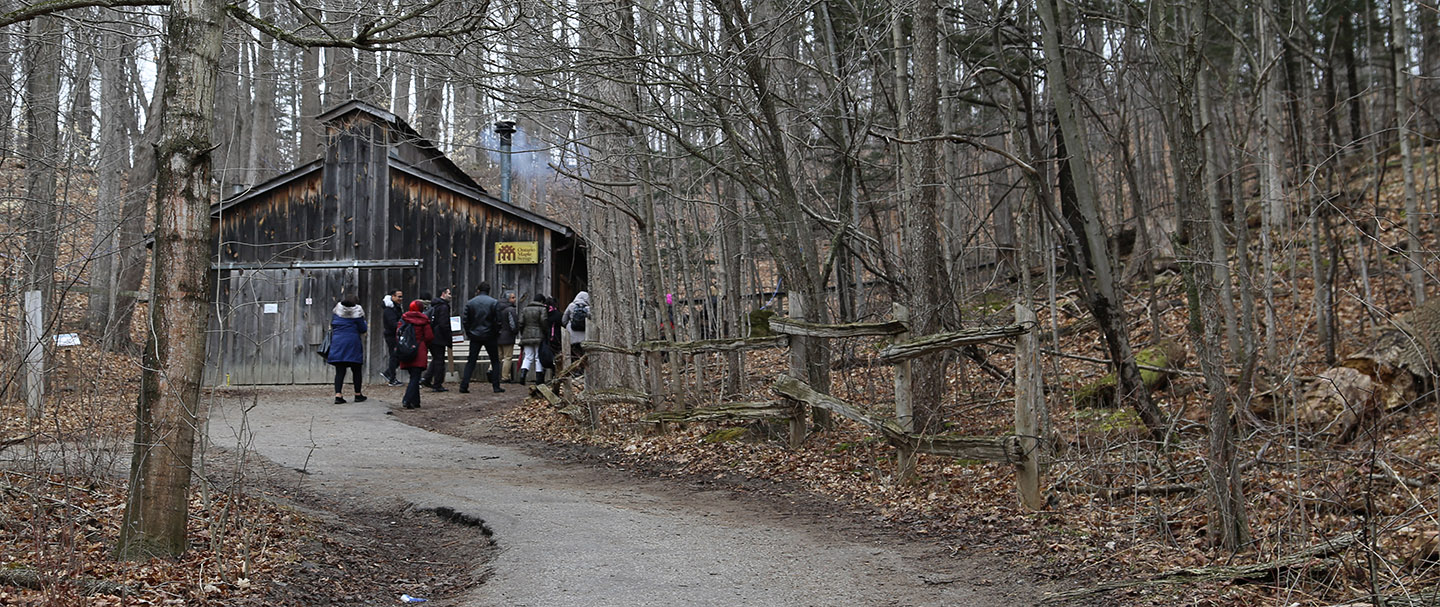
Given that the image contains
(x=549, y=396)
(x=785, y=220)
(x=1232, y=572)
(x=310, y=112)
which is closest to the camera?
(x=1232, y=572)

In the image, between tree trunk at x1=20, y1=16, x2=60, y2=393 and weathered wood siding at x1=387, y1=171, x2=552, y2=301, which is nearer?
tree trunk at x1=20, y1=16, x2=60, y2=393

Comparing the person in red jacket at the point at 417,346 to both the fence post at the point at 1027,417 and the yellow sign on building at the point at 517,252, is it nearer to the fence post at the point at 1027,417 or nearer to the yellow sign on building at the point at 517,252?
the yellow sign on building at the point at 517,252

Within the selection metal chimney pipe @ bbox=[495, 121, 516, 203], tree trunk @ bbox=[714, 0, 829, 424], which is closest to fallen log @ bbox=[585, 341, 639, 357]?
tree trunk @ bbox=[714, 0, 829, 424]

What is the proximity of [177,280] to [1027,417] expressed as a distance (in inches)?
216

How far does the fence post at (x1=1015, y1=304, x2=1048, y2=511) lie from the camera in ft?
24.3

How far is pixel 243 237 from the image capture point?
2103 cm

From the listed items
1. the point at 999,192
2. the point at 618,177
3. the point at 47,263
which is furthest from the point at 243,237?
the point at 999,192

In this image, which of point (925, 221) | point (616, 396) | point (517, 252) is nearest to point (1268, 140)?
point (925, 221)

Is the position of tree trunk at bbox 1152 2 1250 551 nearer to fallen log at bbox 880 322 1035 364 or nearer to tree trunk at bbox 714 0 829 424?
fallen log at bbox 880 322 1035 364

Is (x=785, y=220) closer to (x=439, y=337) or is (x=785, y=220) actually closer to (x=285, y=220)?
(x=439, y=337)

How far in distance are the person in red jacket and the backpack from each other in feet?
0.12

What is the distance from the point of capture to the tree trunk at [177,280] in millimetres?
5219

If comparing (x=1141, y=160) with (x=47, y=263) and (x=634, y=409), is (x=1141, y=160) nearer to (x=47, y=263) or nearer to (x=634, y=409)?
(x=634, y=409)

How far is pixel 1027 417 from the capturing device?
7.43 m
